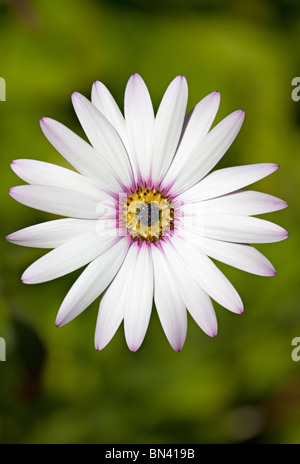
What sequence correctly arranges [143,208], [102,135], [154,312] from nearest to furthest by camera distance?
[102,135] → [143,208] → [154,312]

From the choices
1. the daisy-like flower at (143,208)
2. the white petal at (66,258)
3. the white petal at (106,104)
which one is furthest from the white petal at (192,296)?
the white petal at (106,104)

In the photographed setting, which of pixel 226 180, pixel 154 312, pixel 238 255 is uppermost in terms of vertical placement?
pixel 226 180

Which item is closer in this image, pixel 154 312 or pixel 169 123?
pixel 169 123

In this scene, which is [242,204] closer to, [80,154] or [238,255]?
[238,255]

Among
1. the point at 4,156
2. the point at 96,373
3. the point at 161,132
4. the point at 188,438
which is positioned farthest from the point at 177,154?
the point at 188,438

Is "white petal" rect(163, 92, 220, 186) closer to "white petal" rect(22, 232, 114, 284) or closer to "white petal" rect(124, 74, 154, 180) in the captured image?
"white petal" rect(124, 74, 154, 180)

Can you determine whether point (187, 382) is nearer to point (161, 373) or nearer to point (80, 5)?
point (161, 373)

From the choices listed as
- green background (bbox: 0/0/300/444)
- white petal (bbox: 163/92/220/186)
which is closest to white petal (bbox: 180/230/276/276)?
white petal (bbox: 163/92/220/186)

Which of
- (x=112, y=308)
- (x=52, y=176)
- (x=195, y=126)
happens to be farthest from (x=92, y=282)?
(x=195, y=126)

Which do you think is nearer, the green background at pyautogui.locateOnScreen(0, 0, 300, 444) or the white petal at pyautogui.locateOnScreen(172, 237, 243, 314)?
the white petal at pyautogui.locateOnScreen(172, 237, 243, 314)
